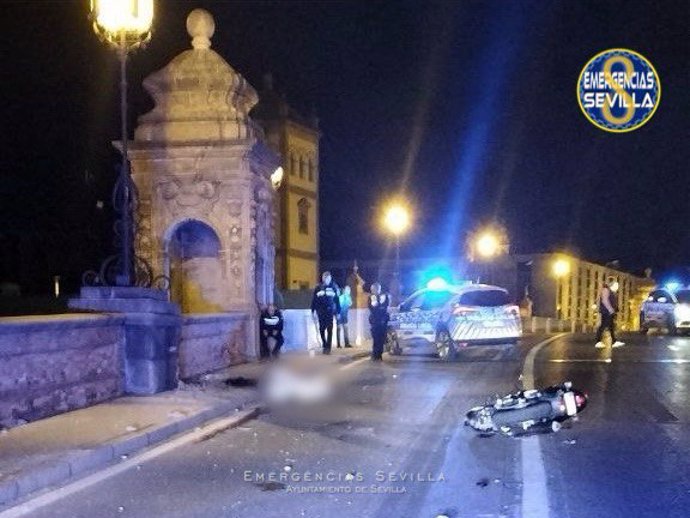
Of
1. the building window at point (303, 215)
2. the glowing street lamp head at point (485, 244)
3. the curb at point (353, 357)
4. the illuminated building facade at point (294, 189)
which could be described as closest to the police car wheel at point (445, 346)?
the curb at point (353, 357)

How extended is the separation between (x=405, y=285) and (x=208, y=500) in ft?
153

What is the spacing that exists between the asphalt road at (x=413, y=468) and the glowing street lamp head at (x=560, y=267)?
39.9 m

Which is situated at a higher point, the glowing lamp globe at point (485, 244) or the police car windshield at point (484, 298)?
the glowing lamp globe at point (485, 244)

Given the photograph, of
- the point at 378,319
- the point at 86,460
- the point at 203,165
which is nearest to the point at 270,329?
the point at 378,319

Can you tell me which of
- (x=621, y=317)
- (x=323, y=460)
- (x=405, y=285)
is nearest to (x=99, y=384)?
(x=323, y=460)

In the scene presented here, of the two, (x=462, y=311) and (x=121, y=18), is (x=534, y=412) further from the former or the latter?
(x=462, y=311)

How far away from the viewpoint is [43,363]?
31.5 feet

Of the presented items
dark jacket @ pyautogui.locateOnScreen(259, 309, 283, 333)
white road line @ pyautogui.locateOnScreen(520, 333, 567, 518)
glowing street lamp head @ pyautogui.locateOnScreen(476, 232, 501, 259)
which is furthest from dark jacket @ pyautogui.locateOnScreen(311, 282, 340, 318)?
glowing street lamp head @ pyautogui.locateOnScreen(476, 232, 501, 259)

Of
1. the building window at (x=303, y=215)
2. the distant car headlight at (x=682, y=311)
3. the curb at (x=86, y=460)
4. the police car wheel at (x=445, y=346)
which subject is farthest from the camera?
the building window at (x=303, y=215)

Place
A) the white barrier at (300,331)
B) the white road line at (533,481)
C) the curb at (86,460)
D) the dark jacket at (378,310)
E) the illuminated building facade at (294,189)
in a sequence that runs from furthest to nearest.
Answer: the illuminated building facade at (294,189)
the white barrier at (300,331)
the dark jacket at (378,310)
the curb at (86,460)
the white road line at (533,481)

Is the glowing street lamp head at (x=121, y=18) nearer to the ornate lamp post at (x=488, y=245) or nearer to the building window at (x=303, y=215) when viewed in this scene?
the ornate lamp post at (x=488, y=245)

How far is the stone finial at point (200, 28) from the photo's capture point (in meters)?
16.3

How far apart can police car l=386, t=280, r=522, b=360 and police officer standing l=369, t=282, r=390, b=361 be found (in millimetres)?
713

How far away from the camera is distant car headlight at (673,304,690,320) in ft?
88.2
